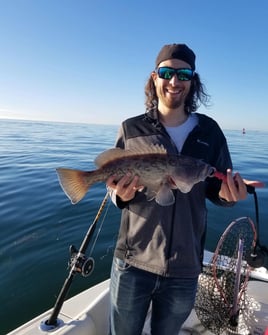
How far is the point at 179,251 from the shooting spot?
2.56 metres

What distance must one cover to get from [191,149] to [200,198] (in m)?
0.46

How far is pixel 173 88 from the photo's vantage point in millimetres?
2691

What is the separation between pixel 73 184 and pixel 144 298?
3.95 feet

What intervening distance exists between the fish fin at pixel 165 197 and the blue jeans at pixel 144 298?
65 cm

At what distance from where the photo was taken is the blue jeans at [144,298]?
2.56 metres

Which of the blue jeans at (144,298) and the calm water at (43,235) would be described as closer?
the blue jeans at (144,298)

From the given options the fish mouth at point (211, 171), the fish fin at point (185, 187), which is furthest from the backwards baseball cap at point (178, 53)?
the fish fin at point (185, 187)

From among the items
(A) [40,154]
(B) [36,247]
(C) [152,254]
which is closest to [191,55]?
(C) [152,254]

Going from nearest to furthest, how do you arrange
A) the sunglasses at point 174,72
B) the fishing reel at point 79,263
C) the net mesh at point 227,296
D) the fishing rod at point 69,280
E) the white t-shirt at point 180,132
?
the sunglasses at point 174,72 → the white t-shirt at point 180,132 → the fishing rod at point 69,280 → the fishing reel at point 79,263 → the net mesh at point 227,296

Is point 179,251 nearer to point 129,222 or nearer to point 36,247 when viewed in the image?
point 129,222

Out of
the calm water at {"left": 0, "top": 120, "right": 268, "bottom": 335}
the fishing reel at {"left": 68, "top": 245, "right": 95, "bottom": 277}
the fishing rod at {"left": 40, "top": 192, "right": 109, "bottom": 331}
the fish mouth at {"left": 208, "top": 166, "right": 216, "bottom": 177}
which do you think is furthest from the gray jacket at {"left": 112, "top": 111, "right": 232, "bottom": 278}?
the calm water at {"left": 0, "top": 120, "right": 268, "bottom": 335}

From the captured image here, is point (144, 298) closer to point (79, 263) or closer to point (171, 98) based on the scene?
point (79, 263)

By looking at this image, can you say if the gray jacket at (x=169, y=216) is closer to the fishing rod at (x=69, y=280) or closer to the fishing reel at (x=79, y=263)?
the fishing rod at (x=69, y=280)

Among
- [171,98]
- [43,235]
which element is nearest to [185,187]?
[171,98]
